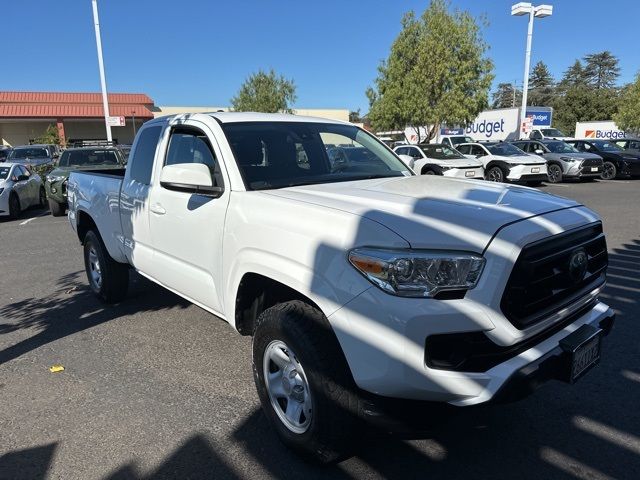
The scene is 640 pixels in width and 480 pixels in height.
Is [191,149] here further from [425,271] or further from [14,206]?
[14,206]

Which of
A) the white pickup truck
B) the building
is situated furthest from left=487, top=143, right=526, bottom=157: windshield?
the building

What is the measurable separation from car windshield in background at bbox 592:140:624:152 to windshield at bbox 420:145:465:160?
7.90m

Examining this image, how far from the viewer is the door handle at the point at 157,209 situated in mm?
3836

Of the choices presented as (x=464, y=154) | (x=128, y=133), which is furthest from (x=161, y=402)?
(x=128, y=133)

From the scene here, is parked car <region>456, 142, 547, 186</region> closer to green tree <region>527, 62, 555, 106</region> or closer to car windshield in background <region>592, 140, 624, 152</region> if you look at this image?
car windshield in background <region>592, 140, 624, 152</region>

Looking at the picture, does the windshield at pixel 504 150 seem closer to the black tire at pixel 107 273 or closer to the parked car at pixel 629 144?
the parked car at pixel 629 144

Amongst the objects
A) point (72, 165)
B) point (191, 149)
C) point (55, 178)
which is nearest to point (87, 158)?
point (72, 165)

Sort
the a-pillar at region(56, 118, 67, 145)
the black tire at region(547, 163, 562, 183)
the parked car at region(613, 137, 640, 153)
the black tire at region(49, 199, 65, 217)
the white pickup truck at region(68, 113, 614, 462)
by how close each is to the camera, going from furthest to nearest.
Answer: the a-pillar at region(56, 118, 67, 145), the parked car at region(613, 137, 640, 153), the black tire at region(547, 163, 562, 183), the black tire at region(49, 199, 65, 217), the white pickup truck at region(68, 113, 614, 462)

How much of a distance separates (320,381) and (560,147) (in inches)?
814

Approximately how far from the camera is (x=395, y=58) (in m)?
26.9

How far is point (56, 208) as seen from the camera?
41.6 ft

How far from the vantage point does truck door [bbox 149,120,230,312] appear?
3.24 meters

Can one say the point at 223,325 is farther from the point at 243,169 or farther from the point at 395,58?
the point at 395,58

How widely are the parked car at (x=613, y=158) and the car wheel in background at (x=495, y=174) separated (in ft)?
17.8
